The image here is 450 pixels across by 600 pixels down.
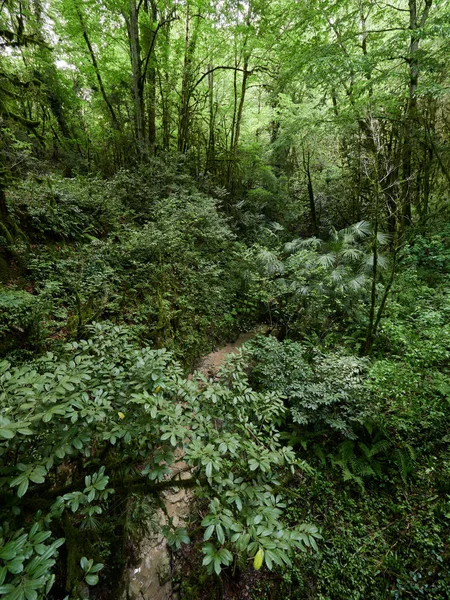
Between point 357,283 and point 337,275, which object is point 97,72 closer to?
point 337,275

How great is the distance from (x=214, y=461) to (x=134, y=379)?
77cm

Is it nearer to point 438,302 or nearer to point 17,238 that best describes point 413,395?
point 438,302

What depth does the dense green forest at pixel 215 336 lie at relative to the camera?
4.94 ft

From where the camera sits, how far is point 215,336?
564cm

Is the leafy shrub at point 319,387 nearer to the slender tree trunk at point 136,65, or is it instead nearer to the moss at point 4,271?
the moss at point 4,271

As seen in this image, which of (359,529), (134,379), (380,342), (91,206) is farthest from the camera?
(91,206)

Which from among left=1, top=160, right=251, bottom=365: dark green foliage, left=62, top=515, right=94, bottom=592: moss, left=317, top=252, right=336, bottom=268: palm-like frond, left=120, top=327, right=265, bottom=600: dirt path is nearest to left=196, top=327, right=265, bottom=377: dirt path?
left=1, top=160, right=251, bottom=365: dark green foliage

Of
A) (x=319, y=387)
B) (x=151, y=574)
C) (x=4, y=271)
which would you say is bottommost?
(x=151, y=574)

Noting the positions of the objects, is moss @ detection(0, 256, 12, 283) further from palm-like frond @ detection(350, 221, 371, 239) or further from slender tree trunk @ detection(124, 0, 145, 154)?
palm-like frond @ detection(350, 221, 371, 239)

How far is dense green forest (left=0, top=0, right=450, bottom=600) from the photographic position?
1.51 meters

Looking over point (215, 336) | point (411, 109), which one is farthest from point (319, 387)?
point (411, 109)

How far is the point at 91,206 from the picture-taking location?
18.0 feet

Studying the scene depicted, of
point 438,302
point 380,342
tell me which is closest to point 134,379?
point 380,342

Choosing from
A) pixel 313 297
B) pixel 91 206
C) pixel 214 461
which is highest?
pixel 91 206
